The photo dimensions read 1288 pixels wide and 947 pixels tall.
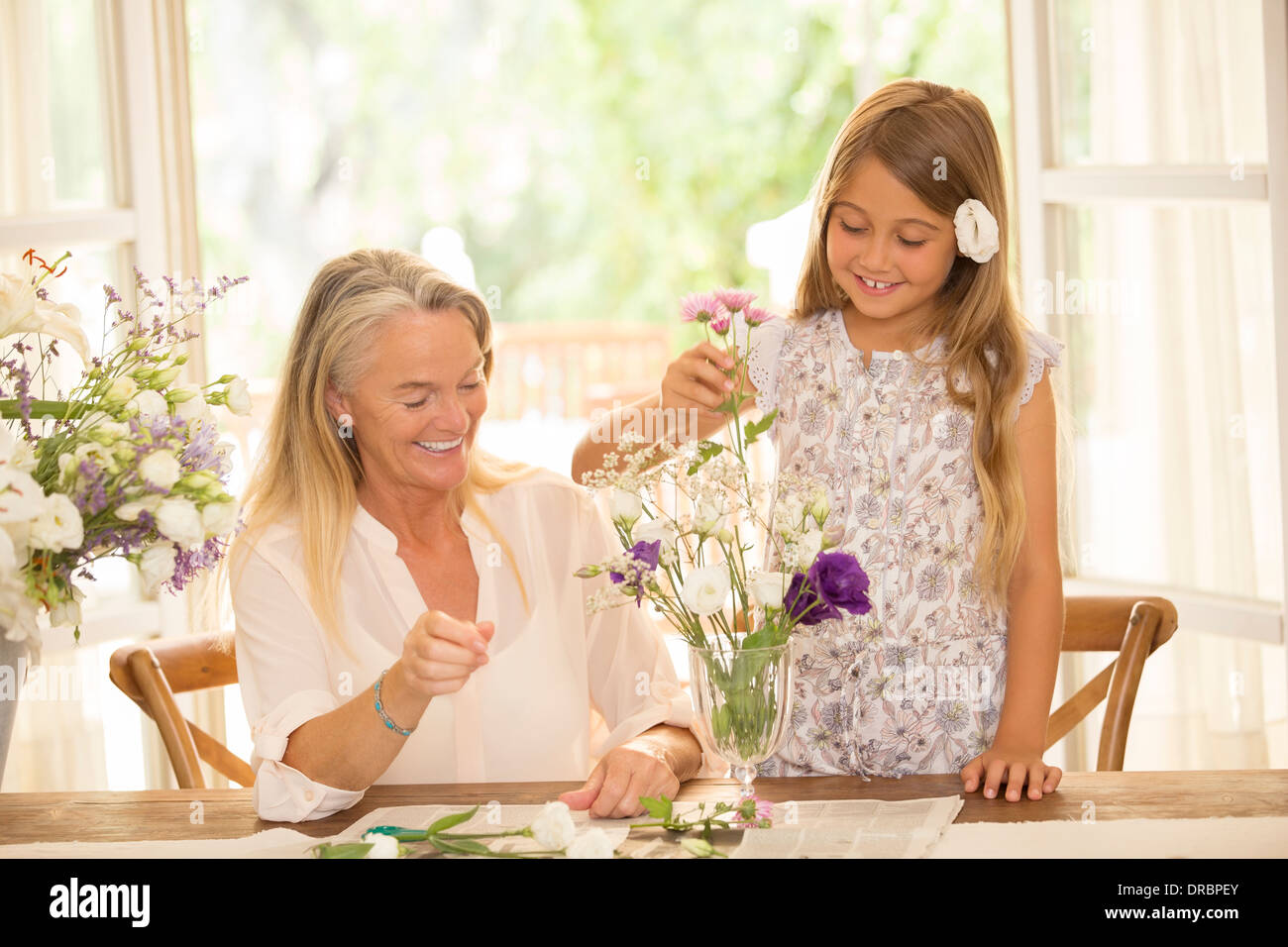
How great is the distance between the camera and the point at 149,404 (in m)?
1.25

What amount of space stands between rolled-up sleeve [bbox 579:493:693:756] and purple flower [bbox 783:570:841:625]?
447 millimetres

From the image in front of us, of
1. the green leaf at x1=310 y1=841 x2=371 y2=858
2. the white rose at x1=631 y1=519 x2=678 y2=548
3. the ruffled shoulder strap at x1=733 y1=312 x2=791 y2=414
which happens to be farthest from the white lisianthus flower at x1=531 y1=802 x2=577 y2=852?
the ruffled shoulder strap at x1=733 y1=312 x2=791 y2=414

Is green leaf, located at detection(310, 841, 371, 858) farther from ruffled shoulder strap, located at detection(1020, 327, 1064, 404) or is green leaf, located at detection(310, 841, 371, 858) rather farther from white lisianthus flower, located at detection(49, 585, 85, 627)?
ruffled shoulder strap, located at detection(1020, 327, 1064, 404)

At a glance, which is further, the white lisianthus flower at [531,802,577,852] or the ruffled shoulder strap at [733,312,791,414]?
the ruffled shoulder strap at [733,312,791,414]

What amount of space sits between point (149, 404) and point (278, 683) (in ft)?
1.57

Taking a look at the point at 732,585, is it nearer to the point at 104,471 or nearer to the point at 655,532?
the point at 655,532

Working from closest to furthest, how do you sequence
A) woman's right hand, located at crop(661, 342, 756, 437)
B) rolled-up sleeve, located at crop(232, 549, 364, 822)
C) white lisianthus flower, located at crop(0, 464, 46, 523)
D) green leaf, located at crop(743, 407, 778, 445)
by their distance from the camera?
white lisianthus flower, located at crop(0, 464, 46, 523), green leaf, located at crop(743, 407, 778, 445), rolled-up sleeve, located at crop(232, 549, 364, 822), woman's right hand, located at crop(661, 342, 756, 437)

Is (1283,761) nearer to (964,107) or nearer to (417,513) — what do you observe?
(964,107)

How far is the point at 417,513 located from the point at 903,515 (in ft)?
2.23

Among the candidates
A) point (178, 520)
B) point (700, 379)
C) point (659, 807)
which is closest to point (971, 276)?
point (700, 379)

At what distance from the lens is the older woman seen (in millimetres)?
1688

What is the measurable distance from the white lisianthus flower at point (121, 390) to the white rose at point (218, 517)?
146 millimetres

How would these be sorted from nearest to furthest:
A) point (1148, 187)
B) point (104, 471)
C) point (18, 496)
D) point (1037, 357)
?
point (18, 496), point (104, 471), point (1037, 357), point (1148, 187)

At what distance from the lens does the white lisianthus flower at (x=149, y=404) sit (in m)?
1.25
